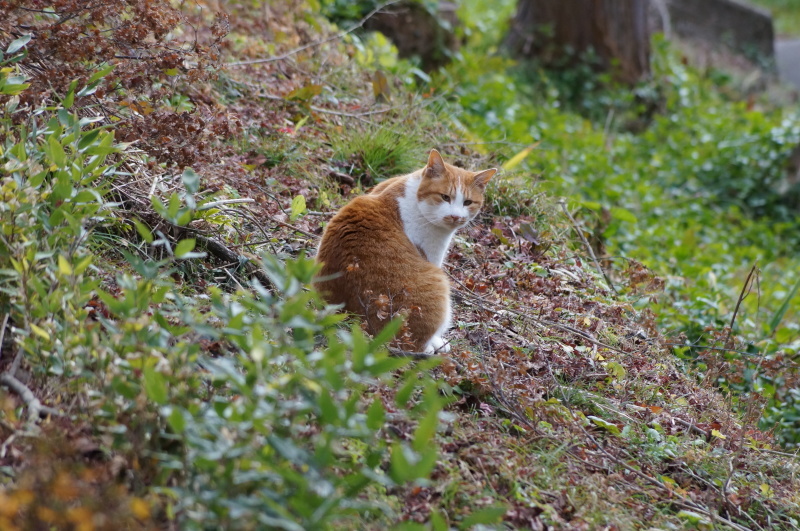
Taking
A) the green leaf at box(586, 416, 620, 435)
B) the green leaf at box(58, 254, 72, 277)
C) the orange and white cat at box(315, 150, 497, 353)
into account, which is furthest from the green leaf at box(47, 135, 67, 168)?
the green leaf at box(586, 416, 620, 435)

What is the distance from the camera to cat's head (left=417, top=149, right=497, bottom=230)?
3344 millimetres

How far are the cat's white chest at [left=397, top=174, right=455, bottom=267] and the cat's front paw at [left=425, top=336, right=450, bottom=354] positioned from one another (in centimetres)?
45

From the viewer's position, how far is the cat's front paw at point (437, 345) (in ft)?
9.73

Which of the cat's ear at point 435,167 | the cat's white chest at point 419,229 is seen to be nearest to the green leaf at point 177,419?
the cat's white chest at point 419,229

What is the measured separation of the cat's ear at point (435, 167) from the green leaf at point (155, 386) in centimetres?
190

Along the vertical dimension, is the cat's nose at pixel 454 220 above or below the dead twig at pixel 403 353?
above

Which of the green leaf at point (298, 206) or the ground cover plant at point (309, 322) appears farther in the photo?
the green leaf at point (298, 206)

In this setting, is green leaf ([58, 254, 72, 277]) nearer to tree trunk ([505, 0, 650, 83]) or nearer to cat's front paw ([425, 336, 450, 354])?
cat's front paw ([425, 336, 450, 354])

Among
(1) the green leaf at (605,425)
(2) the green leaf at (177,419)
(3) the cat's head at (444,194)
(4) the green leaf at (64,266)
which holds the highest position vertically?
(2) the green leaf at (177,419)

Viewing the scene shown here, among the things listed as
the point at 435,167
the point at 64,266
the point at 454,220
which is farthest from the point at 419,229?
the point at 64,266

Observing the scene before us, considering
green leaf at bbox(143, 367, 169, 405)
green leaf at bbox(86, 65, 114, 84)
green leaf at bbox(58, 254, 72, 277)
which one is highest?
green leaf at bbox(86, 65, 114, 84)

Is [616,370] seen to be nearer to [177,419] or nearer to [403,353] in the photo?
[403,353]

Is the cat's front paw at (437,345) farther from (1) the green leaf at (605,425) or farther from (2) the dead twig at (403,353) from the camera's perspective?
(1) the green leaf at (605,425)

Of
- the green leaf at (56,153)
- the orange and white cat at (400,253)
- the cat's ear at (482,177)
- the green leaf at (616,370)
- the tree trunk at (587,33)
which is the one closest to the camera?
the green leaf at (56,153)
